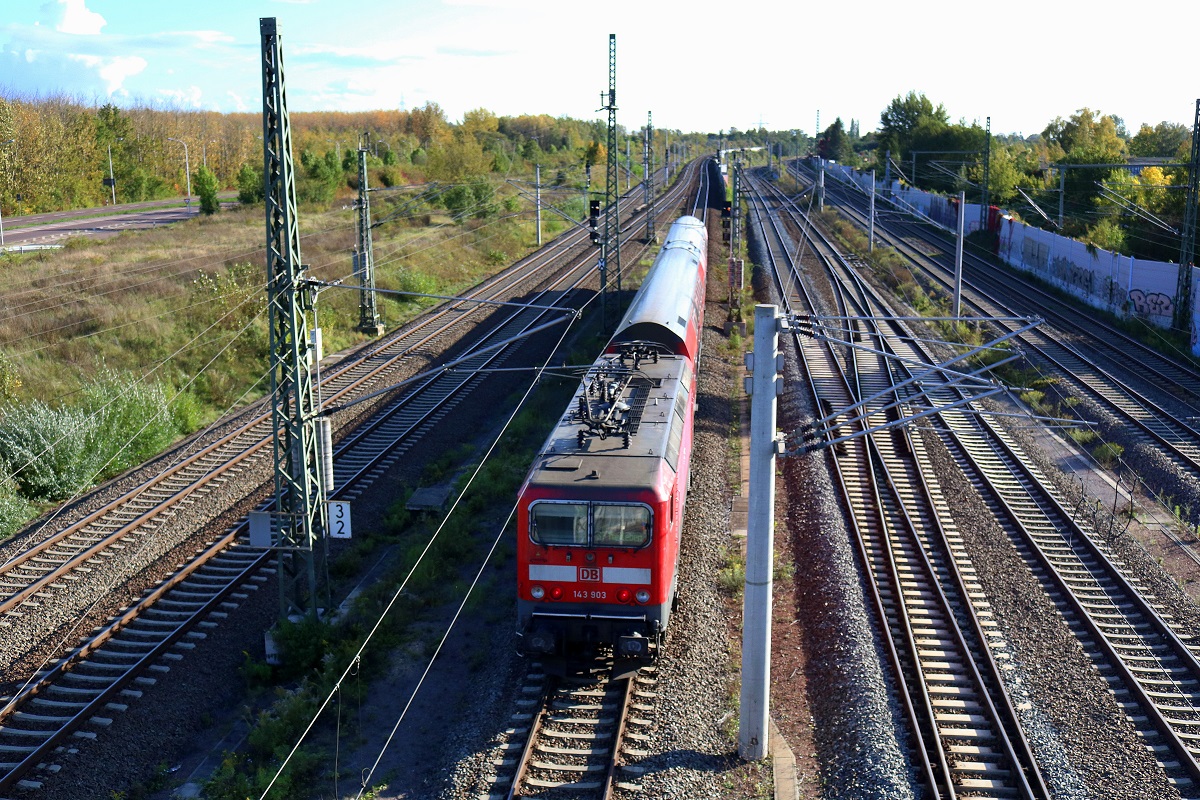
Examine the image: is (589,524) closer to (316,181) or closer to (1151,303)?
(1151,303)

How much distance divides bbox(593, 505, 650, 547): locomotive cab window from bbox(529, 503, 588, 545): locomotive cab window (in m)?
0.16

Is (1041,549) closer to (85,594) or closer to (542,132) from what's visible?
(85,594)

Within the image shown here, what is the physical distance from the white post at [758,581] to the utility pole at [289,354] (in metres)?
6.16

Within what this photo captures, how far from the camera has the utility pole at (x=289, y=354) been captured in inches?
504

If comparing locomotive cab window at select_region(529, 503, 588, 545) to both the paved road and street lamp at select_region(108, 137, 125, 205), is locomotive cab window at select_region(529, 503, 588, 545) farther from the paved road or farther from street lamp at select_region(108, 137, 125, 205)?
street lamp at select_region(108, 137, 125, 205)

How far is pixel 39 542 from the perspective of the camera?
53.9 feet

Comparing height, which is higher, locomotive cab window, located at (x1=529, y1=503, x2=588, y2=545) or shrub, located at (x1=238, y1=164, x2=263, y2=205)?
shrub, located at (x1=238, y1=164, x2=263, y2=205)

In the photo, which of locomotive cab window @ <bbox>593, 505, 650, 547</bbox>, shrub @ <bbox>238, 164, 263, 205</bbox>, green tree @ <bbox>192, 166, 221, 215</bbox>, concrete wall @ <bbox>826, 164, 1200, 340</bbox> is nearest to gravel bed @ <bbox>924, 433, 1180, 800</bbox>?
locomotive cab window @ <bbox>593, 505, 650, 547</bbox>

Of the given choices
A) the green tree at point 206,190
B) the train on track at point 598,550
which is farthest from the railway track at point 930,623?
the green tree at point 206,190

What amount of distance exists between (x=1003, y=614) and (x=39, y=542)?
49.7 feet

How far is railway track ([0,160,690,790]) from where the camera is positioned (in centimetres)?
1189

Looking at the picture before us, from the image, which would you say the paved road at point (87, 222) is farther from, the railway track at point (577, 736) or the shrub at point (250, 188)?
the railway track at point (577, 736)

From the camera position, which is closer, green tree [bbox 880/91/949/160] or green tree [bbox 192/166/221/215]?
green tree [bbox 192/166/221/215]

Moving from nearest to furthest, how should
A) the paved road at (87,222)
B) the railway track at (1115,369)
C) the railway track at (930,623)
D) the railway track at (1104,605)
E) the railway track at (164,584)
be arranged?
the railway track at (930,623), the railway track at (1104,605), the railway track at (164,584), the railway track at (1115,369), the paved road at (87,222)
